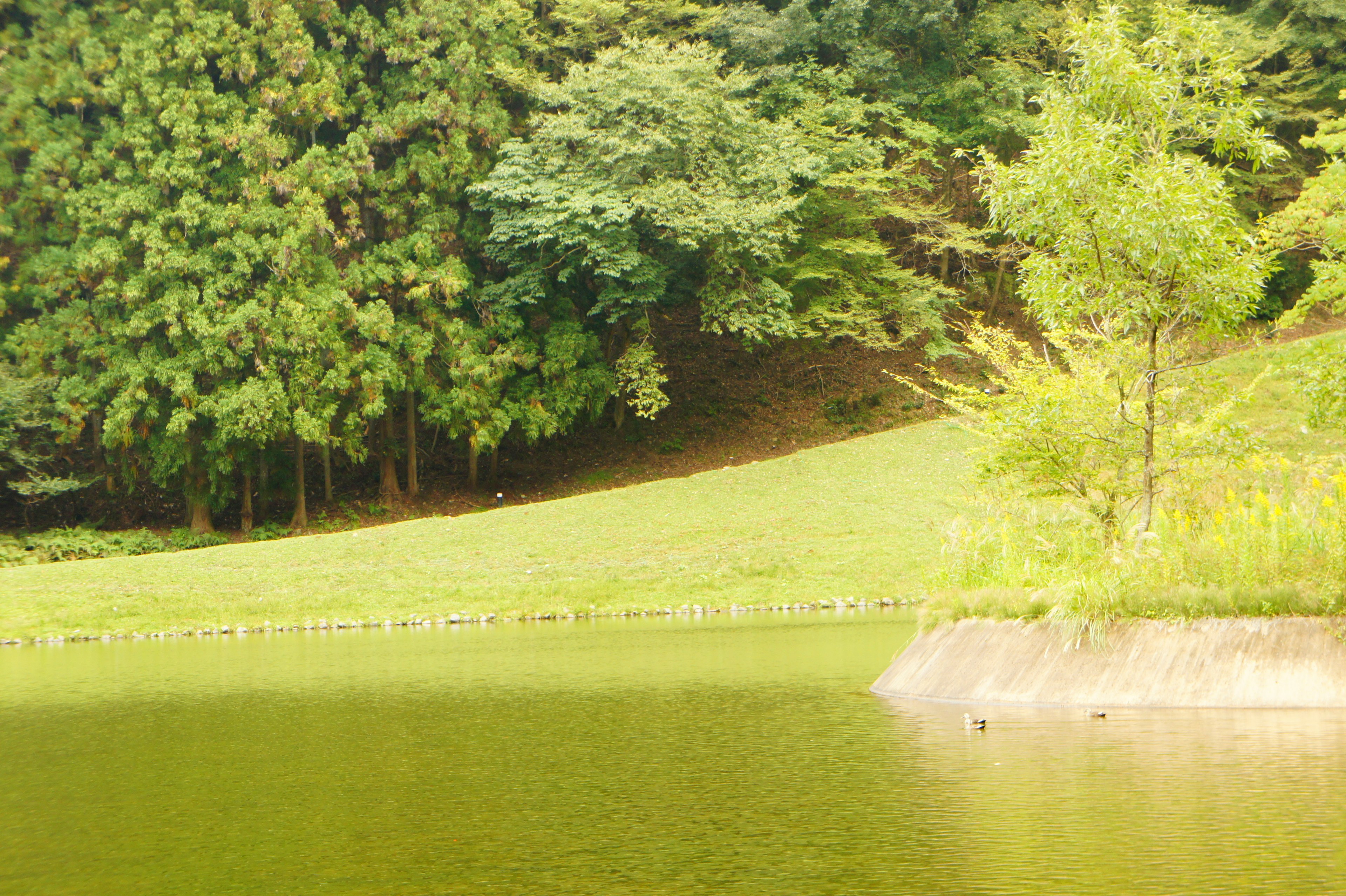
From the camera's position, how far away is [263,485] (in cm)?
3453

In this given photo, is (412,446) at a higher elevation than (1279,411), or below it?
higher

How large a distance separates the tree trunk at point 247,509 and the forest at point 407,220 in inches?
4.5

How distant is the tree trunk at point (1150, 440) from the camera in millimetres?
10688

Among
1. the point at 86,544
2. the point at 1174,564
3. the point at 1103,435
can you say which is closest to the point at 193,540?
the point at 86,544

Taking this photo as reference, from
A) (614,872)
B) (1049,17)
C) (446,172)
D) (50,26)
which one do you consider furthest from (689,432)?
(614,872)

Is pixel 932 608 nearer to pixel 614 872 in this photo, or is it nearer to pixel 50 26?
pixel 614 872

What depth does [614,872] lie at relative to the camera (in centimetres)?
582

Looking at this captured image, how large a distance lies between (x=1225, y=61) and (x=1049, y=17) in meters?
32.8

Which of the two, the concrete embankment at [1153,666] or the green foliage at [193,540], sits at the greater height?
the green foliage at [193,540]

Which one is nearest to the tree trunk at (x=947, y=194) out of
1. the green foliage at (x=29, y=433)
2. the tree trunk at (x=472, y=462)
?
the tree trunk at (x=472, y=462)

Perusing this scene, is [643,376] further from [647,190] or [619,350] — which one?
[647,190]

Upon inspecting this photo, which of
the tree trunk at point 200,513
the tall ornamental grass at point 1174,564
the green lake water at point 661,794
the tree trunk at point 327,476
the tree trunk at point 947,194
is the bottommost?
the green lake water at point 661,794

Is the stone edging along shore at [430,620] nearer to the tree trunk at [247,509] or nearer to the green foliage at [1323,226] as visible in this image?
the green foliage at [1323,226]

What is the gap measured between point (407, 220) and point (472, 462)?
7.06m
